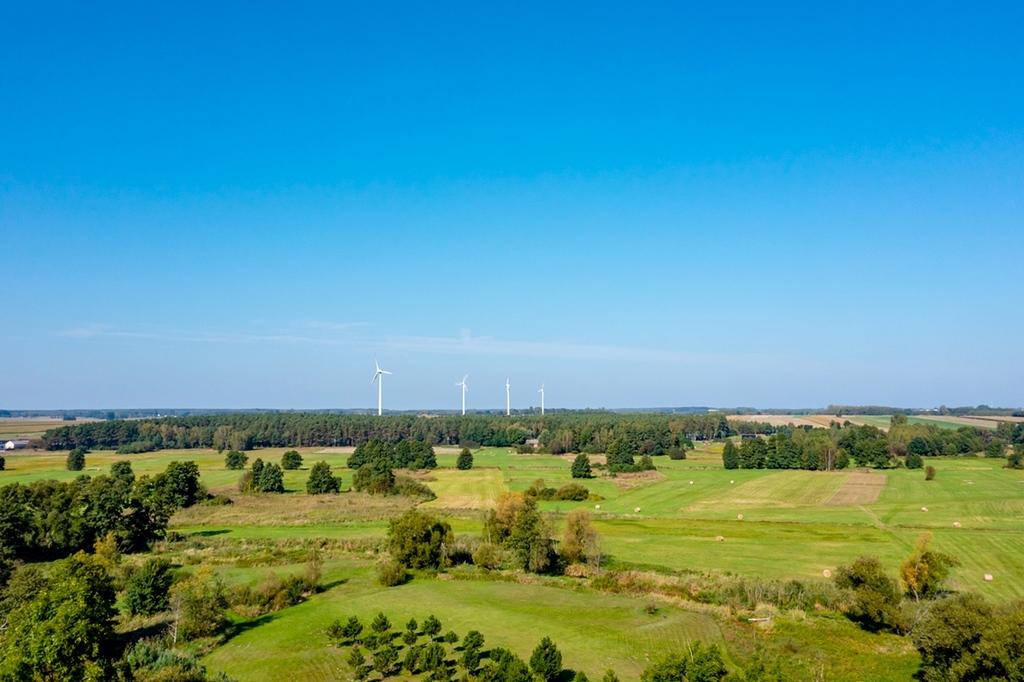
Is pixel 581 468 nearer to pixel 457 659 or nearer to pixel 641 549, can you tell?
pixel 641 549

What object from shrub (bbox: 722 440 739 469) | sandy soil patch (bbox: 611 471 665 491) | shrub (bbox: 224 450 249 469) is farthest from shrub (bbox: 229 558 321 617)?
shrub (bbox: 722 440 739 469)

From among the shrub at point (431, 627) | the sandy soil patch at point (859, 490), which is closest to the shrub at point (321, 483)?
the sandy soil patch at point (859, 490)

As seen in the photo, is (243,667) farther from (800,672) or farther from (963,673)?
(963,673)

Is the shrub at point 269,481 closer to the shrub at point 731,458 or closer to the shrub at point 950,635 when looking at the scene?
the shrub at point 731,458

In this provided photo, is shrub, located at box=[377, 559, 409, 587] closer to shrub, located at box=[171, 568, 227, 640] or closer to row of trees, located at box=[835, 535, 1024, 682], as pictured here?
shrub, located at box=[171, 568, 227, 640]

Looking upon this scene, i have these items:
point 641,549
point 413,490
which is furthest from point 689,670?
point 413,490

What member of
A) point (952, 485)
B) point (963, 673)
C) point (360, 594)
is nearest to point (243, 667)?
point (360, 594)
